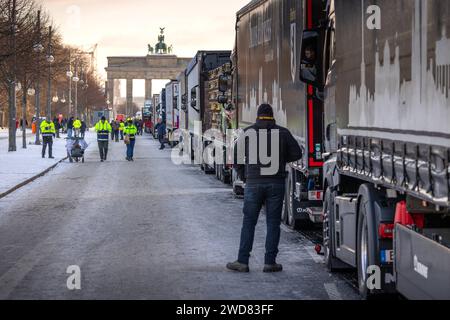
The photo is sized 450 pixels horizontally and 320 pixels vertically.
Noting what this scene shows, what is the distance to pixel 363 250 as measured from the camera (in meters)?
9.53

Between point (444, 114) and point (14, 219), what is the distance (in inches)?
500

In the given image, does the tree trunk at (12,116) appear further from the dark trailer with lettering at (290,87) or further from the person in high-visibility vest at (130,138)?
the dark trailer with lettering at (290,87)

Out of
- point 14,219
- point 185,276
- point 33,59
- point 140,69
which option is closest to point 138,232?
point 14,219

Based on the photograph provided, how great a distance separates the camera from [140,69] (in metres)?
164

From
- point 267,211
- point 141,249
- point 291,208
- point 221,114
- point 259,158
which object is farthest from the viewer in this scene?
point 221,114

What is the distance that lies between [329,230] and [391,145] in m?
3.37

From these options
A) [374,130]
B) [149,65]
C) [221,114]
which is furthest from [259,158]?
[149,65]

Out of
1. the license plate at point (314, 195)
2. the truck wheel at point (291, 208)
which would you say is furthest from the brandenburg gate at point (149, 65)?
the license plate at point (314, 195)

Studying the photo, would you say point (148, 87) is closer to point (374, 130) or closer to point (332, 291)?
point (332, 291)

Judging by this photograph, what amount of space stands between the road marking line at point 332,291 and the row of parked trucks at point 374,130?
0.86 ft

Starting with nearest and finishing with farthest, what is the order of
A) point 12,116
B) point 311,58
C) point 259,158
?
1. point 259,158
2. point 311,58
3. point 12,116

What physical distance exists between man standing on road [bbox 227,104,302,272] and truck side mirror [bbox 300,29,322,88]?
1.08 metres

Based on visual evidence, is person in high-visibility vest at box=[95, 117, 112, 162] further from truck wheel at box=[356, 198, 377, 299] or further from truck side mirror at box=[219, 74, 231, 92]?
truck wheel at box=[356, 198, 377, 299]

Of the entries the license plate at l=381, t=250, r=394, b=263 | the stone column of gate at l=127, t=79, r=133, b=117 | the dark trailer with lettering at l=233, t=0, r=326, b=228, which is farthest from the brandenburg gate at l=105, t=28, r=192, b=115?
the license plate at l=381, t=250, r=394, b=263
